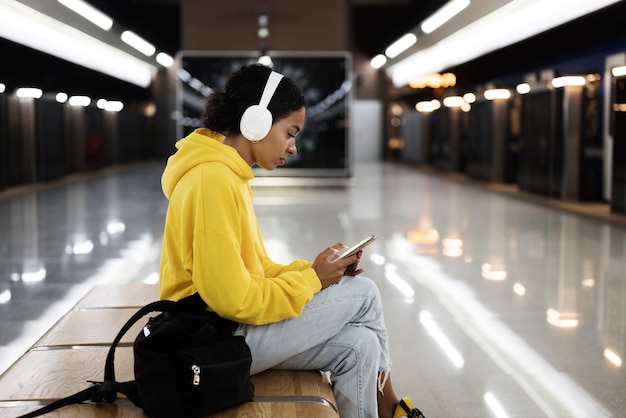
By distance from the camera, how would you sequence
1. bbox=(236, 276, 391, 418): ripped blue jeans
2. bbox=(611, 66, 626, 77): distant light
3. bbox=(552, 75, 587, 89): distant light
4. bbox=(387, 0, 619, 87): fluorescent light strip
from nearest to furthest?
1. bbox=(236, 276, 391, 418): ripped blue jeans
2. bbox=(611, 66, 626, 77): distant light
3. bbox=(387, 0, 619, 87): fluorescent light strip
4. bbox=(552, 75, 587, 89): distant light

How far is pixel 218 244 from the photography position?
2.24 m

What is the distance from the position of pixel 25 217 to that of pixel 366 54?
24217mm

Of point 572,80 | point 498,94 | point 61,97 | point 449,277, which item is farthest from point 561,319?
point 61,97

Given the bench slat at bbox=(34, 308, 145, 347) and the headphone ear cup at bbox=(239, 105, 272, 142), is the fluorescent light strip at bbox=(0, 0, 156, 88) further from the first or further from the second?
the headphone ear cup at bbox=(239, 105, 272, 142)

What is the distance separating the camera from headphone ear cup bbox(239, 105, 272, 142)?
241 cm

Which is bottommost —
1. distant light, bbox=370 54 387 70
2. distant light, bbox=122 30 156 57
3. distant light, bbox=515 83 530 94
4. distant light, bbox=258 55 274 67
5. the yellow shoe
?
the yellow shoe

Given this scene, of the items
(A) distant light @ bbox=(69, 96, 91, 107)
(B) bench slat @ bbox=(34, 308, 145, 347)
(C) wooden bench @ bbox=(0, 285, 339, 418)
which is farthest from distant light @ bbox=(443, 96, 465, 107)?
(C) wooden bench @ bbox=(0, 285, 339, 418)

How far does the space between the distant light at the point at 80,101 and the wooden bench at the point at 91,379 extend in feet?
67.2

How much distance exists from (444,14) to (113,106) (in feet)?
50.7

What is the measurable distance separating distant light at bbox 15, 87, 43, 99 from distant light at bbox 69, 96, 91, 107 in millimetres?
3416

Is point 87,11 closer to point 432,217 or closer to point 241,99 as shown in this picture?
point 432,217

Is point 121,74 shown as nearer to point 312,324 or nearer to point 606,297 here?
point 606,297

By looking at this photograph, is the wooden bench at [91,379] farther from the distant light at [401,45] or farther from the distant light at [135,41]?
the distant light at [401,45]

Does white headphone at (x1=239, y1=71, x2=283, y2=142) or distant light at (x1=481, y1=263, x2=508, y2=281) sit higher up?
white headphone at (x1=239, y1=71, x2=283, y2=142)
